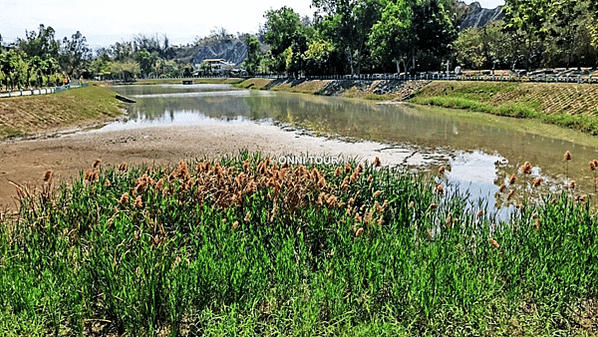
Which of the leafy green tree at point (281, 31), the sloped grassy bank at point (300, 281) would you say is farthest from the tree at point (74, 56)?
the sloped grassy bank at point (300, 281)

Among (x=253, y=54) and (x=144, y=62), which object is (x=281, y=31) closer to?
(x=253, y=54)

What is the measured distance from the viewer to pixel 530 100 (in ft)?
108

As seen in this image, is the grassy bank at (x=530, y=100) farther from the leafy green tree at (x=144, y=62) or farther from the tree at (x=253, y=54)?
the leafy green tree at (x=144, y=62)

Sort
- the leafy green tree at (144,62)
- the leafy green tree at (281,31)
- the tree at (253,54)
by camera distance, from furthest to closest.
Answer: the leafy green tree at (144,62) < the tree at (253,54) < the leafy green tree at (281,31)

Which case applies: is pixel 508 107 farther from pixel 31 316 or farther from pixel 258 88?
pixel 258 88

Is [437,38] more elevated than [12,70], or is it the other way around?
[437,38]

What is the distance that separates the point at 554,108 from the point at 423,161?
54.2 ft

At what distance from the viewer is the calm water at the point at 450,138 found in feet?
48.0

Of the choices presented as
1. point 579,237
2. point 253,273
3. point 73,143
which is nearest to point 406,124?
point 73,143

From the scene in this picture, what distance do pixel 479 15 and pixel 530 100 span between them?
100m

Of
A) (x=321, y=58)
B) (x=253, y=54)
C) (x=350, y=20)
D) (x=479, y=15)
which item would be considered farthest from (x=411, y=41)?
(x=479, y=15)

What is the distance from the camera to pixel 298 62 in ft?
269

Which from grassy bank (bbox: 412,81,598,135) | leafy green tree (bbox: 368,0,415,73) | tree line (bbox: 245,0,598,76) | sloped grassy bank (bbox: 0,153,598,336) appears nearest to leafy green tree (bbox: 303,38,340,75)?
tree line (bbox: 245,0,598,76)

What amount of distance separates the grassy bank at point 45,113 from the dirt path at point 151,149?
10.2 ft
